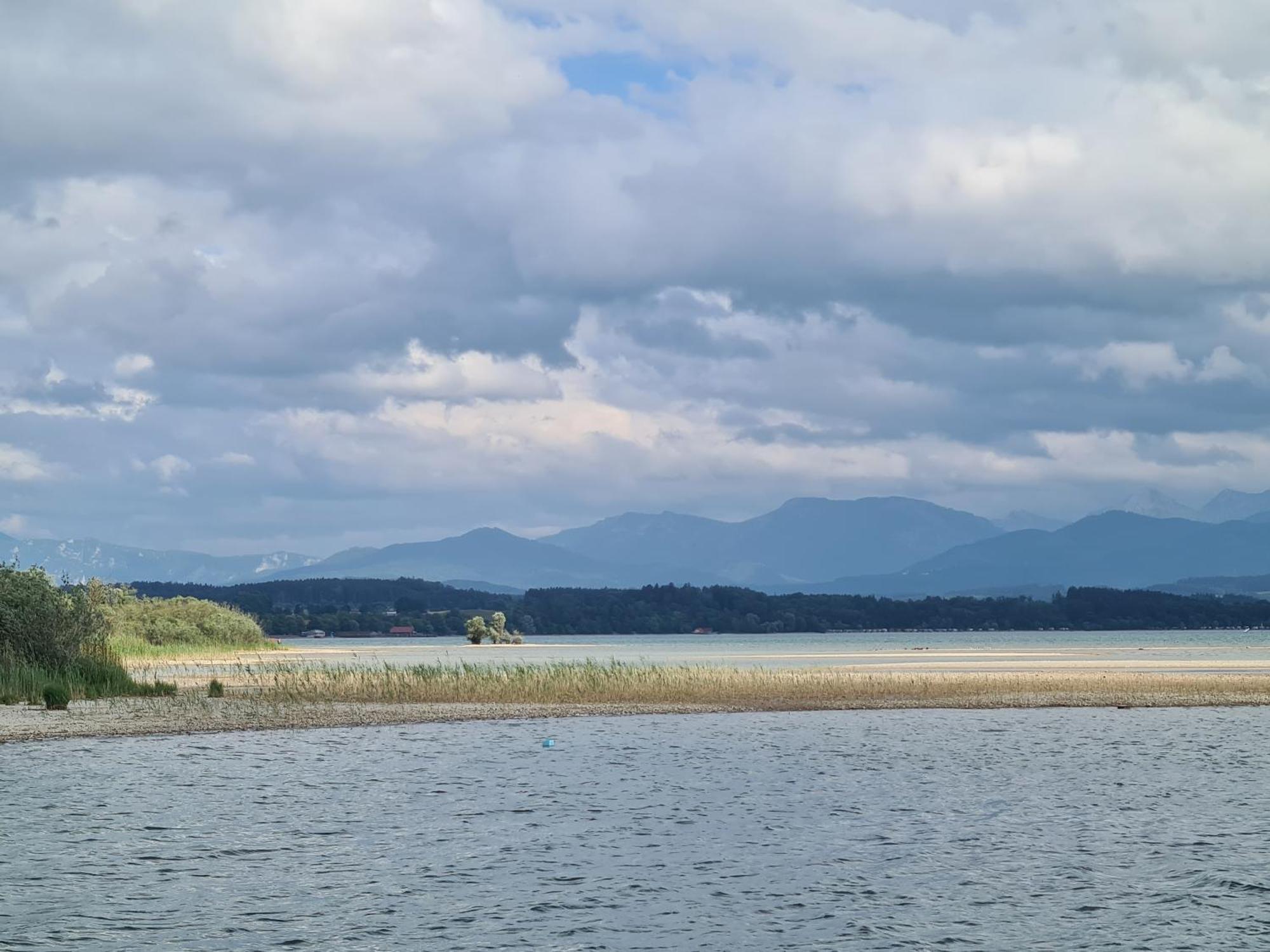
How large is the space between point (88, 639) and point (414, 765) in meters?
32.3

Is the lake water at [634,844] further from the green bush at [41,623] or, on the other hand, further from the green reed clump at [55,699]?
the green bush at [41,623]

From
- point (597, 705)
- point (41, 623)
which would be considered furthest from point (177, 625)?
point (597, 705)

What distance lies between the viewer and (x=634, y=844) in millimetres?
33094

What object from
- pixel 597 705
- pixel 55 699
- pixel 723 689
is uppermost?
pixel 55 699

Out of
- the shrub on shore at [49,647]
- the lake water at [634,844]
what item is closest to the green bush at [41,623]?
the shrub on shore at [49,647]

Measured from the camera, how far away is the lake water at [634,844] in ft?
81.1

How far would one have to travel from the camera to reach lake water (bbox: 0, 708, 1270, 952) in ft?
81.1

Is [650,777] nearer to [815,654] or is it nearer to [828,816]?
[828,816]

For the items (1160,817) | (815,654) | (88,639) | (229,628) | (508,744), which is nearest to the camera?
(1160,817)

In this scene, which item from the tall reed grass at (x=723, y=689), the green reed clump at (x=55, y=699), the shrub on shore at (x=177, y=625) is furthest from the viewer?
the shrub on shore at (x=177, y=625)

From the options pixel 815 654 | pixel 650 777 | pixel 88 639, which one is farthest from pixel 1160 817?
pixel 815 654

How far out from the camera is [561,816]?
37.2 metres

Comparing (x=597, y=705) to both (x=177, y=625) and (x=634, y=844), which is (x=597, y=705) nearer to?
(x=634, y=844)

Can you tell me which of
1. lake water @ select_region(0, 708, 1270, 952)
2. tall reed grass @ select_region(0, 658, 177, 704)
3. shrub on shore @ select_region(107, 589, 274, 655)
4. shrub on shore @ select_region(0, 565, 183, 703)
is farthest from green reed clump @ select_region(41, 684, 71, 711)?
shrub on shore @ select_region(107, 589, 274, 655)
